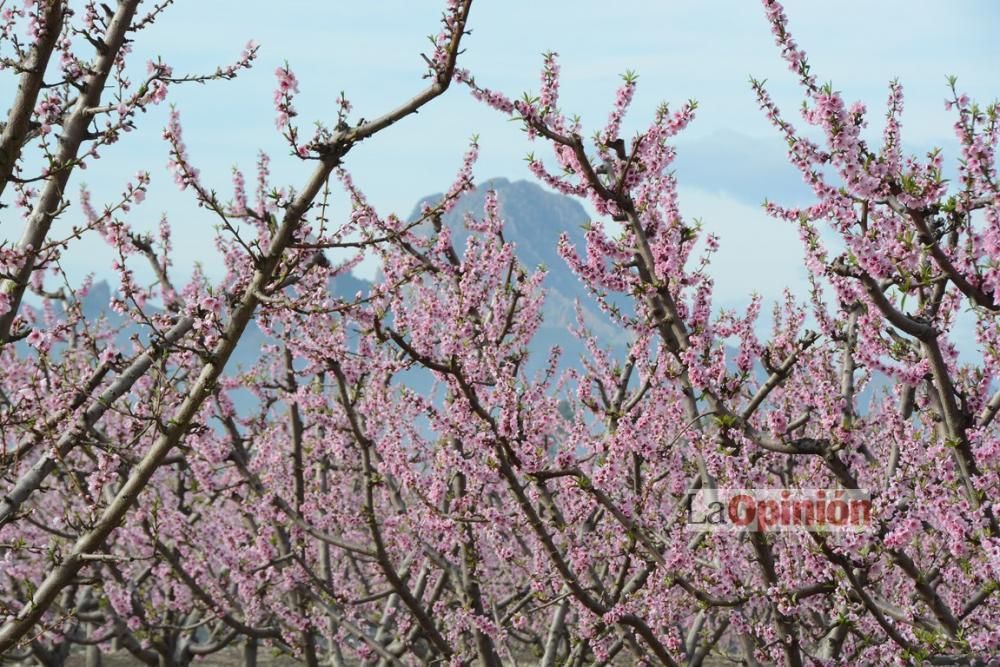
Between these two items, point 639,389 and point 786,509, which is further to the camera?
point 639,389

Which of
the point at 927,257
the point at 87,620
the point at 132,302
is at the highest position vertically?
the point at 927,257

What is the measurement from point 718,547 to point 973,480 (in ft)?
5.84

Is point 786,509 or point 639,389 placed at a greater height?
point 639,389

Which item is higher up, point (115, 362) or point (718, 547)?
point (718, 547)

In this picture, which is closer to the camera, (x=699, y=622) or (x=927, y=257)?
(x=927, y=257)

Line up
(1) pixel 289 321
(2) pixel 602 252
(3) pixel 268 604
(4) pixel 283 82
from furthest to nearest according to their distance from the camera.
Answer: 1. (3) pixel 268 604
2. (1) pixel 289 321
3. (2) pixel 602 252
4. (4) pixel 283 82

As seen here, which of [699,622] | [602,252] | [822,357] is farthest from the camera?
[699,622]

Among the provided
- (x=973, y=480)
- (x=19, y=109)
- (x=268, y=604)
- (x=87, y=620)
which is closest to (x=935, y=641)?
(x=973, y=480)

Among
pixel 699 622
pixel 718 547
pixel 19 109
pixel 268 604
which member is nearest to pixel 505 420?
pixel 718 547

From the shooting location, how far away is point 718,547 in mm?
6805

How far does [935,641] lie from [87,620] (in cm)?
1138

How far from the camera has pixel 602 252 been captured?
6.48 metres

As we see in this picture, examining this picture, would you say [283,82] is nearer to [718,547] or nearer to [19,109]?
[19,109]

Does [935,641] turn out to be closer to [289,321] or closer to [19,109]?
[289,321]
